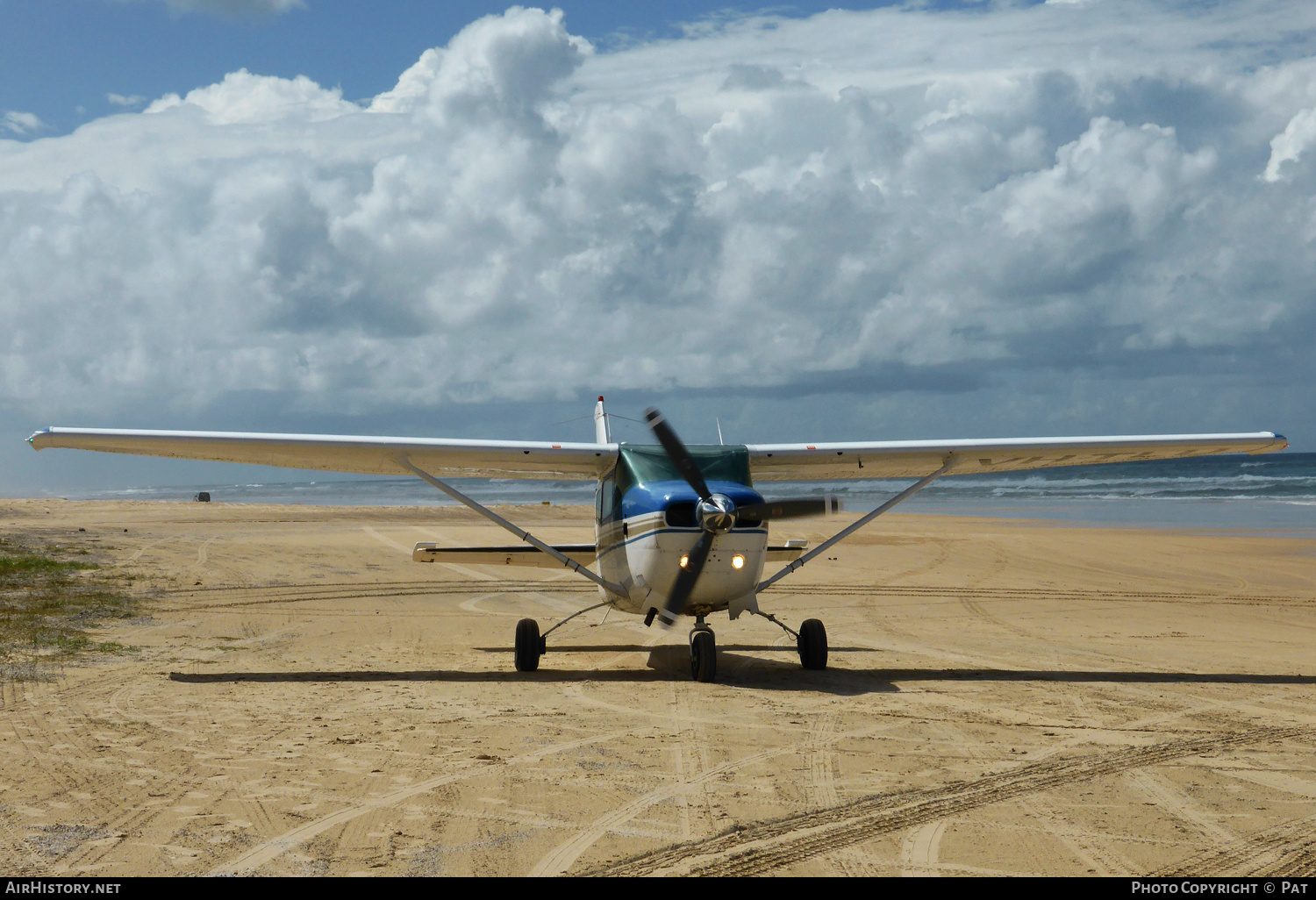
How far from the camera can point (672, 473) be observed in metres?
9.95

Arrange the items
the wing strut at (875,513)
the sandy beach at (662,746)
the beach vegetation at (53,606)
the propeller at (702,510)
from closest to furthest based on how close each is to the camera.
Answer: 1. the sandy beach at (662,746)
2. the propeller at (702,510)
3. the beach vegetation at (53,606)
4. the wing strut at (875,513)

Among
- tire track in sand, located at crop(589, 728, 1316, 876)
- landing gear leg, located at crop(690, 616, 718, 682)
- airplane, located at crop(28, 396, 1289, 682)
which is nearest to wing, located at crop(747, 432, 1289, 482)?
airplane, located at crop(28, 396, 1289, 682)

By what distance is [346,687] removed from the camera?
9.13m

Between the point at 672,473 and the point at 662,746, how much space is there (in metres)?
3.55

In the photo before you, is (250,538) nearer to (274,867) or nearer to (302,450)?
(302,450)

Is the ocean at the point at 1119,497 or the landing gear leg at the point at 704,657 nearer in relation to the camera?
the landing gear leg at the point at 704,657

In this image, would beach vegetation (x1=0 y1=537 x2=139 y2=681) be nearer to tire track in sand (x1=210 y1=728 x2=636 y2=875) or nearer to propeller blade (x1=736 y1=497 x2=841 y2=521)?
tire track in sand (x1=210 y1=728 x2=636 y2=875)

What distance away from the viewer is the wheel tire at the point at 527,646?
1026 cm

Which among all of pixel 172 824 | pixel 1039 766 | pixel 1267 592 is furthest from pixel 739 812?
pixel 1267 592

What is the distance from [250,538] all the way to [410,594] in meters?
11.7

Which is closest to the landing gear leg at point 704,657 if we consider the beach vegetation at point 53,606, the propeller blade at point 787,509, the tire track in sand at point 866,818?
the propeller blade at point 787,509

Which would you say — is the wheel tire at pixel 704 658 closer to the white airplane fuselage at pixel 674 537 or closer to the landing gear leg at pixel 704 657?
the landing gear leg at pixel 704 657

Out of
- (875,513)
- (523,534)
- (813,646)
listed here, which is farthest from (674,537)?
(875,513)

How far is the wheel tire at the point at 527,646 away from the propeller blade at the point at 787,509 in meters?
2.65
